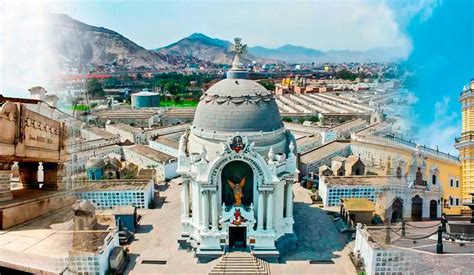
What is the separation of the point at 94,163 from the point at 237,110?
11247 millimetres

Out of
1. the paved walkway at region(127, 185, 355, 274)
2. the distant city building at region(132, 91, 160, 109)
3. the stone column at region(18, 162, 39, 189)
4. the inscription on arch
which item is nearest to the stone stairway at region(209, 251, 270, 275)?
the paved walkway at region(127, 185, 355, 274)

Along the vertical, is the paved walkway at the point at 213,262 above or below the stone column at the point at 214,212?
below

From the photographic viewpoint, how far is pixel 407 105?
40.3 ft

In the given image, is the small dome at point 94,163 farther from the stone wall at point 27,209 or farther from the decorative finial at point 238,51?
the stone wall at point 27,209

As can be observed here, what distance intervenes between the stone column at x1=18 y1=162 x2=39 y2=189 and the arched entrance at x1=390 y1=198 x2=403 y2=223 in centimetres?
1288

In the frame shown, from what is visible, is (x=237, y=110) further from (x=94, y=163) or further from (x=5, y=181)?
(x=94, y=163)

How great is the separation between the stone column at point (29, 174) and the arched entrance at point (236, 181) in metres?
6.18

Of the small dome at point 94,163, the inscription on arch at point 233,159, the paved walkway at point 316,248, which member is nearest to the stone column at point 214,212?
the inscription on arch at point 233,159

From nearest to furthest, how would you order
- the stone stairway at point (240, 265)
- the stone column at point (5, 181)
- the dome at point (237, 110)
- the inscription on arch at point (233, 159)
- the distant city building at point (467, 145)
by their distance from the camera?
the stone column at point (5, 181) < the distant city building at point (467, 145) < the stone stairway at point (240, 265) < the inscription on arch at point (233, 159) < the dome at point (237, 110)

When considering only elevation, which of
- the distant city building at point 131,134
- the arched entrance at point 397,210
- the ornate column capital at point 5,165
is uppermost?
the distant city building at point 131,134

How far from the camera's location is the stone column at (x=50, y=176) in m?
11.5

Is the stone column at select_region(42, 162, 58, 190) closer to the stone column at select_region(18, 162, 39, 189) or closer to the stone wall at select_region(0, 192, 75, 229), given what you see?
the stone column at select_region(18, 162, 39, 189)

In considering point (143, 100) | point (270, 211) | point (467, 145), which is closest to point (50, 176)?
point (270, 211)

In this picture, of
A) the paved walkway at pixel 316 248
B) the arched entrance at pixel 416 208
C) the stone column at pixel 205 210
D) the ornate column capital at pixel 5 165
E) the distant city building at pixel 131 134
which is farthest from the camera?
the distant city building at pixel 131 134
